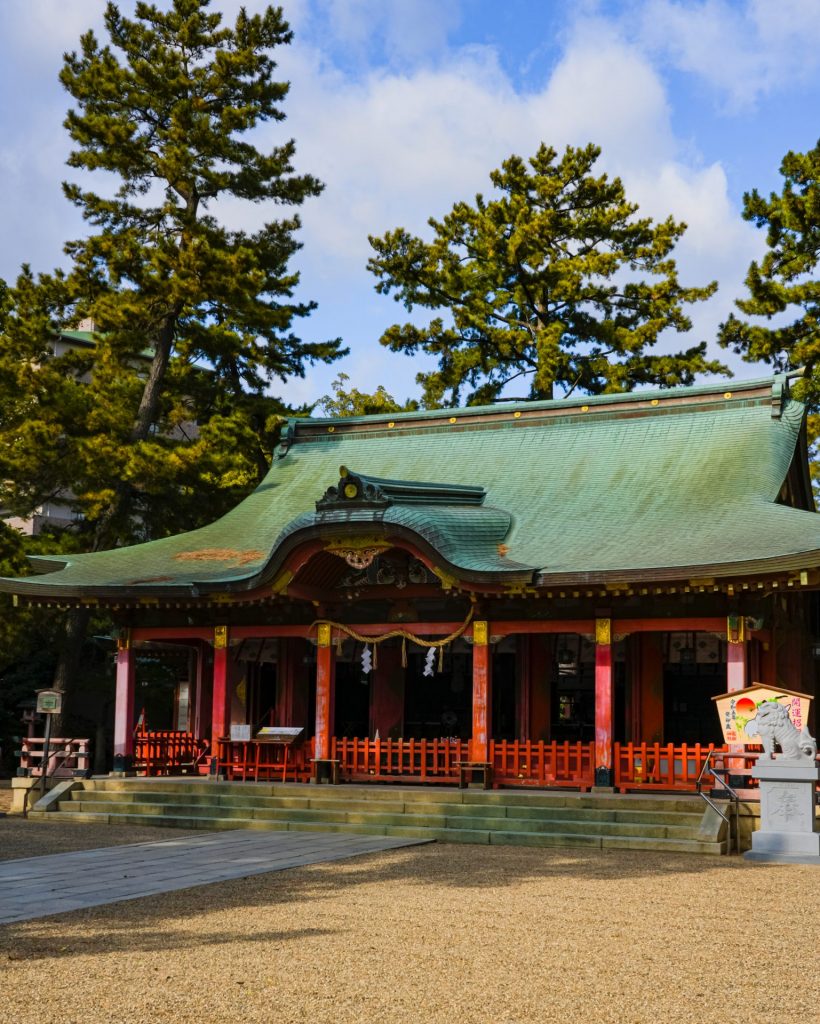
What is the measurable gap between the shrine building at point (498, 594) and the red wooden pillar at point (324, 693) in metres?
0.03

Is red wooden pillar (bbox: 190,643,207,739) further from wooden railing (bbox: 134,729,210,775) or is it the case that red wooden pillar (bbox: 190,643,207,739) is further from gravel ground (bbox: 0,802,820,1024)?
gravel ground (bbox: 0,802,820,1024)

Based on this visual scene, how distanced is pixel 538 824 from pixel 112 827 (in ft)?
19.4

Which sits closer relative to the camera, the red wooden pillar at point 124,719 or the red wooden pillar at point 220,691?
the red wooden pillar at point 220,691

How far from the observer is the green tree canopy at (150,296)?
2484cm

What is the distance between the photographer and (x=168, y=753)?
67.1ft

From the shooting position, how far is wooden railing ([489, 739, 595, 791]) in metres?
16.8

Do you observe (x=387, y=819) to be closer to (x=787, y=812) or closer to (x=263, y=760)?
(x=263, y=760)

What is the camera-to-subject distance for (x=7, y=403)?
24.7 meters

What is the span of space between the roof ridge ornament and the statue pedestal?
21.0 ft

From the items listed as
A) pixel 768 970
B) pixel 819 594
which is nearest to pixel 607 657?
pixel 819 594

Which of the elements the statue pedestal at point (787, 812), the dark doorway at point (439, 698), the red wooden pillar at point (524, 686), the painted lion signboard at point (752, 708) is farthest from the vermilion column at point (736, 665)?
the dark doorway at point (439, 698)

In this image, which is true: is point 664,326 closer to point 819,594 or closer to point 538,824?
point 819,594

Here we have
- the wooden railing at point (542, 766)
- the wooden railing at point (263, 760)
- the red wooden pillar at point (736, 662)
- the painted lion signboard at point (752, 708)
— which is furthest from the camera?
the wooden railing at point (263, 760)

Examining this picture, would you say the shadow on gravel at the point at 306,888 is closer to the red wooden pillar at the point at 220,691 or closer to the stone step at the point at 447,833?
the stone step at the point at 447,833
